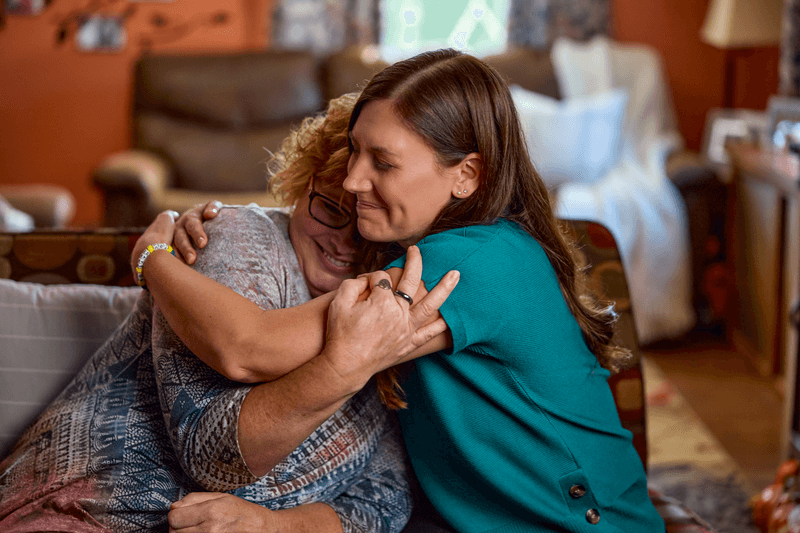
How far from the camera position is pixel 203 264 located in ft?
3.41

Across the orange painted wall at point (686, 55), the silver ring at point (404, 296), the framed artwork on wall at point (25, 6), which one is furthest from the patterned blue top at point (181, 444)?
the framed artwork on wall at point (25, 6)

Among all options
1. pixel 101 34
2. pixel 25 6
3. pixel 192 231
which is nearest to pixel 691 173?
pixel 192 231

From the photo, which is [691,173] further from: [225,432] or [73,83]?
[73,83]

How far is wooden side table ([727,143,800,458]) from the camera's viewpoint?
7.88 feet

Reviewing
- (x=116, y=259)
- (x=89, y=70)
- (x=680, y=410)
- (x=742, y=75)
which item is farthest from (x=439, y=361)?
(x=89, y=70)

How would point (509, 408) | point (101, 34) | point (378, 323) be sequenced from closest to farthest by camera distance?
point (378, 323) → point (509, 408) → point (101, 34)

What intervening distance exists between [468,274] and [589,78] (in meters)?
3.30

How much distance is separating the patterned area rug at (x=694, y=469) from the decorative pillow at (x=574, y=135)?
50.9 inches

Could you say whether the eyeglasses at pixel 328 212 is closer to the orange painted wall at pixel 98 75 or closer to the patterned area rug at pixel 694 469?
the patterned area rug at pixel 694 469

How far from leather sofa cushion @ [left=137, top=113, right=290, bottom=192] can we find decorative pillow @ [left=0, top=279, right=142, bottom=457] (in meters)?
2.58

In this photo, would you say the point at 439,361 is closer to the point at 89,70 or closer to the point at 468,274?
the point at 468,274

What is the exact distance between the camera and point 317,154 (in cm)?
122

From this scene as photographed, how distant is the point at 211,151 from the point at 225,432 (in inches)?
126

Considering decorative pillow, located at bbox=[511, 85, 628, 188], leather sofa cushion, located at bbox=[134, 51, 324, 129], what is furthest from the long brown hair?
leather sofa cushion, located at bbox=[134, 51, 324, 129]
